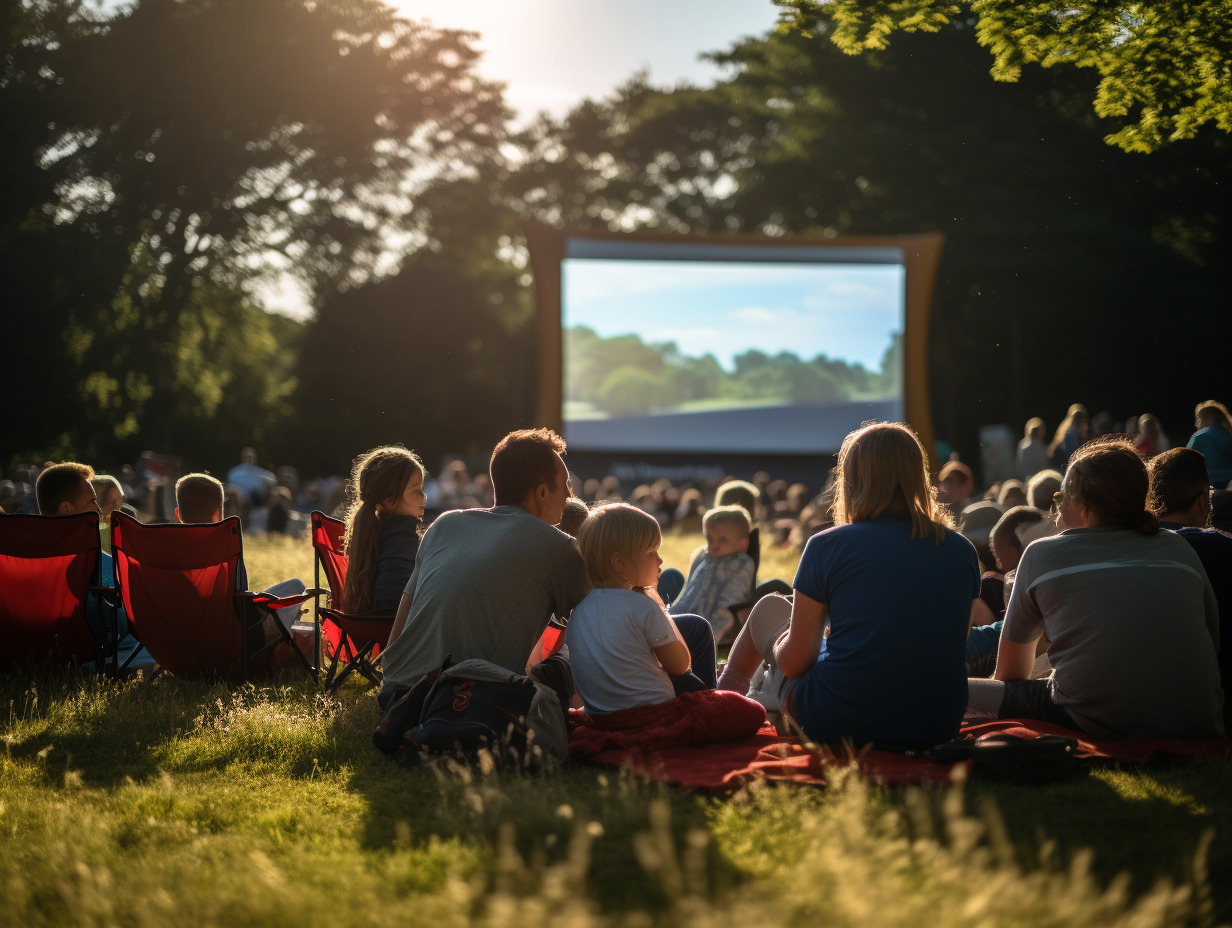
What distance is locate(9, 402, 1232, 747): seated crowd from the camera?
3.49m

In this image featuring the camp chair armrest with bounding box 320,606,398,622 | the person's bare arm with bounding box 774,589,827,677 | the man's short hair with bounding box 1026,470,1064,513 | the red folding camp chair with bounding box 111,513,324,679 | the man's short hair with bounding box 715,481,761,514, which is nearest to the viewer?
the person's bare arm with bounding box 774,589,827,677

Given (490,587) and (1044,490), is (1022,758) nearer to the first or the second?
(490,587)

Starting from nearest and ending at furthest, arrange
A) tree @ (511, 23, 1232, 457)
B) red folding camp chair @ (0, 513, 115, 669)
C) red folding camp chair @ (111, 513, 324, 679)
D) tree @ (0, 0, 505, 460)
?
red folding camp chair @ (111, 513, 324, 679) → red folding camp chair @ (0, 513, 115, 669) → tree @ (0, 0, 505, 460) → tree @ (511, 23, 1232, 457)

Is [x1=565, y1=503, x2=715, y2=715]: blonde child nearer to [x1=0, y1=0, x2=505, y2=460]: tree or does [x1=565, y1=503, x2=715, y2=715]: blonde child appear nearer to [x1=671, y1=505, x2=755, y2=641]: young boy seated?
[x1=671, y1=505, x2=755, y2=641]: young boy seated

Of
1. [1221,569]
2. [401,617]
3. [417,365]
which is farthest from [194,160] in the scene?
[1221,569]

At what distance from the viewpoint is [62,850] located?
2.84m

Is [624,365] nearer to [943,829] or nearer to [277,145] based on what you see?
[277,145]

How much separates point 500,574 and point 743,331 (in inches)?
606

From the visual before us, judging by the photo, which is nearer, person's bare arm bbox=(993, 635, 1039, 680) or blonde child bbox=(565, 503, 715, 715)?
blonde child bbox=(565, 503, 715, 715)

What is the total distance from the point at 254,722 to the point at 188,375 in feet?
79.1

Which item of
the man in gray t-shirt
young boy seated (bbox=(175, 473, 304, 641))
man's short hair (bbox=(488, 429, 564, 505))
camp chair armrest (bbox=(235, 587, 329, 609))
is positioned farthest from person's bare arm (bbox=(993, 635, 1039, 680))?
young boy seated (bbox=(175, 473, 304, 641))

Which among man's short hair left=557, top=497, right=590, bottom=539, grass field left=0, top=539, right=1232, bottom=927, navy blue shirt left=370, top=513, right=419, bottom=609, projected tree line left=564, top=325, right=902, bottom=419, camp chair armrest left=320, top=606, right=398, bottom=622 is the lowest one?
grass field left=0, top=539, right=1232, bottom=927

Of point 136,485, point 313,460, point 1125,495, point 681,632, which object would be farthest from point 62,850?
point 313,460

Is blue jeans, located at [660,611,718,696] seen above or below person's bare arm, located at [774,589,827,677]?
below
